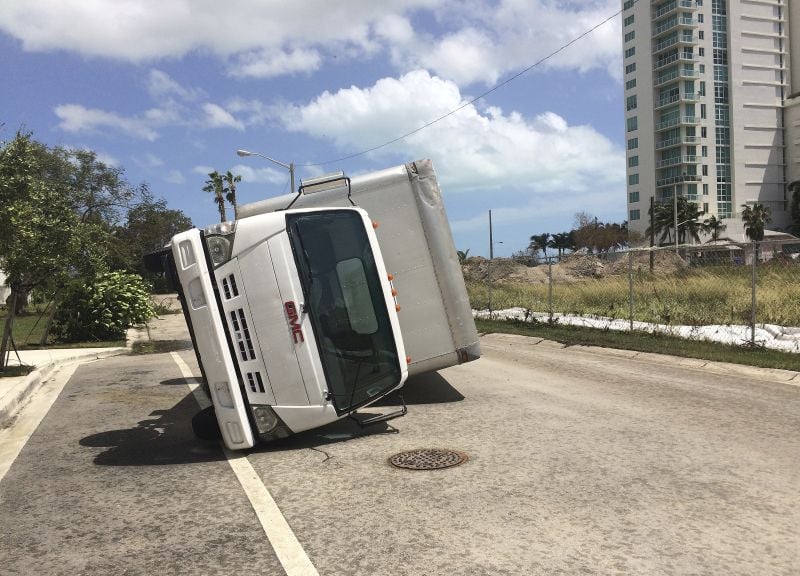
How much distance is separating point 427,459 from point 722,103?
107m

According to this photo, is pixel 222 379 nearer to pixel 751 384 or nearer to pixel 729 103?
pixel 751 384

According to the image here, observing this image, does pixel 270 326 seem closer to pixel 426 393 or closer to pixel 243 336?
pixel 243 336

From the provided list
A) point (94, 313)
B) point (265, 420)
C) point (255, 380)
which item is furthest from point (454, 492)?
point (94, 313)

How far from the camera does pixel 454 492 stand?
15.7 ft

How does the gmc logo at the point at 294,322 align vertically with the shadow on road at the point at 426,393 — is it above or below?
above

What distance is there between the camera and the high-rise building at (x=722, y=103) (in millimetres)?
95062

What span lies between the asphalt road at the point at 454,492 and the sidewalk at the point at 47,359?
164 cm

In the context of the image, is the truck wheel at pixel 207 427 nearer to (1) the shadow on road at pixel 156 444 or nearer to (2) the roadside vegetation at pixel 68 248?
(1) the shadow on road at pixel 156 444

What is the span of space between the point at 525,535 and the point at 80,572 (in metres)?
2.63

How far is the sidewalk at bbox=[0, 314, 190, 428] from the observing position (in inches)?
371

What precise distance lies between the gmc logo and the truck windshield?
134mm

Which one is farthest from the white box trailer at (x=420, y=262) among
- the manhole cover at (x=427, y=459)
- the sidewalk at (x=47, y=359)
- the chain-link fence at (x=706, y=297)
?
the chain-link fence at (x=706, y=297)

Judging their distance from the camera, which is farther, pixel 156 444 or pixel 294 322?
pixel 156 444

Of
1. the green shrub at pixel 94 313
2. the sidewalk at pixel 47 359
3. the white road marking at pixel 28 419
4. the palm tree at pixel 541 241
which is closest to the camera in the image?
the white road marking at pixel 28 419
